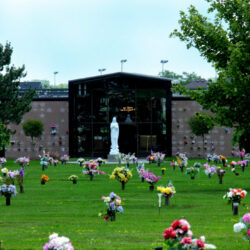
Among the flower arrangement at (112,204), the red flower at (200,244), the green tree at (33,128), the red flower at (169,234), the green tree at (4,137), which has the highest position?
the green tree at (33,128)

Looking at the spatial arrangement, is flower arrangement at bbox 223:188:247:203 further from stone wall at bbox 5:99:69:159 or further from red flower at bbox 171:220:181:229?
stone wall at bbox 5:99:69:159

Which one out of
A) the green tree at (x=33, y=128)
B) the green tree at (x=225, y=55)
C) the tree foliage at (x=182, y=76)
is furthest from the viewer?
the tree foliage at (x=182, y=76)

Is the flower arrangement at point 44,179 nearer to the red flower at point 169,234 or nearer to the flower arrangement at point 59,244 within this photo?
the flower arrangement at point 59,244

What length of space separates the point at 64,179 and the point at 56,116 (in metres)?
39.8

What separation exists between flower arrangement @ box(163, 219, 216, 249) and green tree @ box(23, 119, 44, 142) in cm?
6379

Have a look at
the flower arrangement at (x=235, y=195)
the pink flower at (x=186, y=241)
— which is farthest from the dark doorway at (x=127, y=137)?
the pink flower at (x=186, y=241)

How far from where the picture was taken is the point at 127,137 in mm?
70188

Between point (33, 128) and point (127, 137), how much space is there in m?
10.8

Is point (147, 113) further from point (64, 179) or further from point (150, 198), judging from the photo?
point (150, 198)

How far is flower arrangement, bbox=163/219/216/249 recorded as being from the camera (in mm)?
8852

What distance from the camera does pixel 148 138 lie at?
70.4 metres

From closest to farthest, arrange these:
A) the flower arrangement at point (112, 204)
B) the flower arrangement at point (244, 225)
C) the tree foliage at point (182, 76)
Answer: the flower arrangement at point (244, 225), the flower arrangement at point (112, 204), the tree foliage at point (182, 76)

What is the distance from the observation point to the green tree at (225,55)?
26734mm

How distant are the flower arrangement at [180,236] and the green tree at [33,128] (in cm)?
6379
